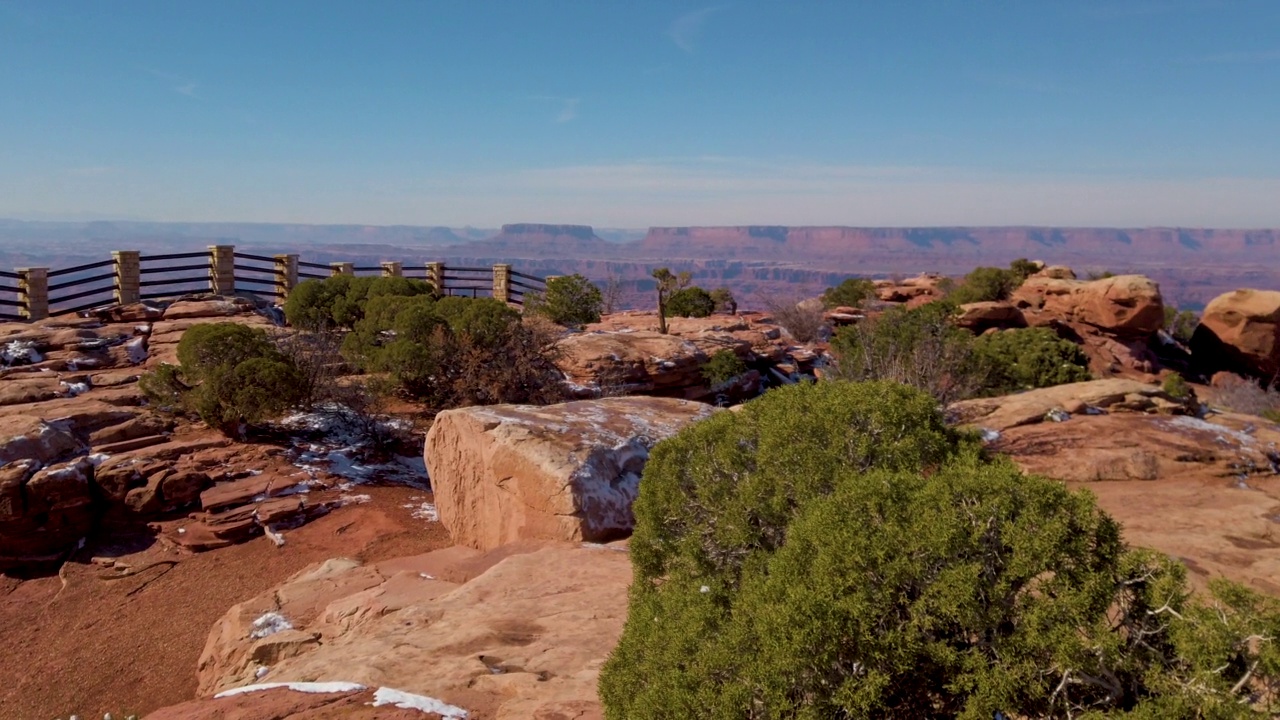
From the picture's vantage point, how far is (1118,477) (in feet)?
31.5

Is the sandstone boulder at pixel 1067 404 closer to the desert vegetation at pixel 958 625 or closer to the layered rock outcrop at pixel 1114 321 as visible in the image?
the desert vegetation at pixel 958 625

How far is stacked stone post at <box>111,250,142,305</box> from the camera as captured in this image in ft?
66.7

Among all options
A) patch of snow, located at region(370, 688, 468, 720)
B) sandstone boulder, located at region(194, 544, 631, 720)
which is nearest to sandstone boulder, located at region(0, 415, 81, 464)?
sandstone boulder, located at region(194, 544, 631, 720)

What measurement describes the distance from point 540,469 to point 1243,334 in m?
26.9

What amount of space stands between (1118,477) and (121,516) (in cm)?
1309

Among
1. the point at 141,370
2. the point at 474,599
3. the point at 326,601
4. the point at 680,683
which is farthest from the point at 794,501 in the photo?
the point at 141,370

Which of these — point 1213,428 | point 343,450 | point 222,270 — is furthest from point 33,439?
point 1213,428

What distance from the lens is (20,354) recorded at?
50.5 feet

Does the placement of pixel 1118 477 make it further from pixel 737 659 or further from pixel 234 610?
pixel 234 610

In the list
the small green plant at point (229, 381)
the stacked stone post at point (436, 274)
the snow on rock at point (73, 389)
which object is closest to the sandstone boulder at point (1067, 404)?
the small green plant at point (229, 381)

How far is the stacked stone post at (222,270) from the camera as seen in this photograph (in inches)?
857

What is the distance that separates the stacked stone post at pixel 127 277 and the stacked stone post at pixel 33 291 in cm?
150

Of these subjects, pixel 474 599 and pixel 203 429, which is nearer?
pixel 474 599

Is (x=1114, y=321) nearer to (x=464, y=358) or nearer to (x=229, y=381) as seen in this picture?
(x=464, y=358)
